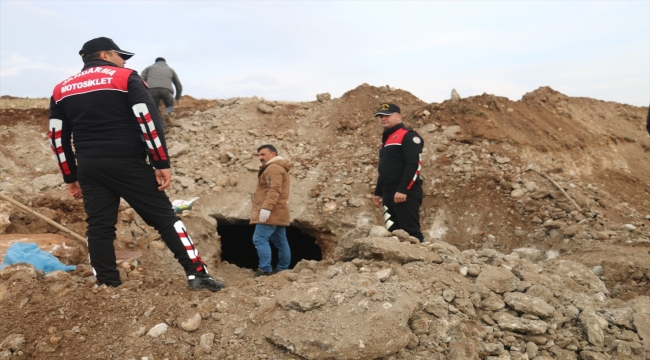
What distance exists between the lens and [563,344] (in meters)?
3.30

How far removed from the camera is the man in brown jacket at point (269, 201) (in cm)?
550

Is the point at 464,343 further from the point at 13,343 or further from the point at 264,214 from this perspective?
the point at 264,214

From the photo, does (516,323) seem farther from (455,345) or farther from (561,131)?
(561,131)

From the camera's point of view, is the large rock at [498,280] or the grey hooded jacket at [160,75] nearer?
the large rock at [498,280]

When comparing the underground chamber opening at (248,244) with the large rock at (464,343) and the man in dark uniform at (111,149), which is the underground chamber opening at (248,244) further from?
the large rock at (464,343)

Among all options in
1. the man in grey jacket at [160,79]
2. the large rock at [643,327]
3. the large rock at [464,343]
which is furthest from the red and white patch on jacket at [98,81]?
the man in grey jacket at [160,79]

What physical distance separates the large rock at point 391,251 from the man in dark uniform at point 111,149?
1.29m

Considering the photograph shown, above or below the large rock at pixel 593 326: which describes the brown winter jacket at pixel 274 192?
above

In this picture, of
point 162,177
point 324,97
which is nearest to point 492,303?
point 162,177

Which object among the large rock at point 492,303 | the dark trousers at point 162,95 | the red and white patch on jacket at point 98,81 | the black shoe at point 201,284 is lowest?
the large rock at point 492,303

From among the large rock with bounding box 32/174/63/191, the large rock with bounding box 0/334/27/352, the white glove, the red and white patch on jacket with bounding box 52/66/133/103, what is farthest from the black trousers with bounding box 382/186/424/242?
the large rock with bounding box 32/174/63/191

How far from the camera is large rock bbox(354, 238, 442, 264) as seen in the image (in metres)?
Answer: 3.90

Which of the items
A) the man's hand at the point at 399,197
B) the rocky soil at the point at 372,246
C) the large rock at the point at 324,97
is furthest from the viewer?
the large rock at the point at 324,97

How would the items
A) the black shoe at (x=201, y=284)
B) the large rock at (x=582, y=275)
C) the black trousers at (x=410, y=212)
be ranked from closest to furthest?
the black shoe at (x=201, y=284)
the large rock at (x=582, y=275)
the black trousers at (x=410, y=212)
